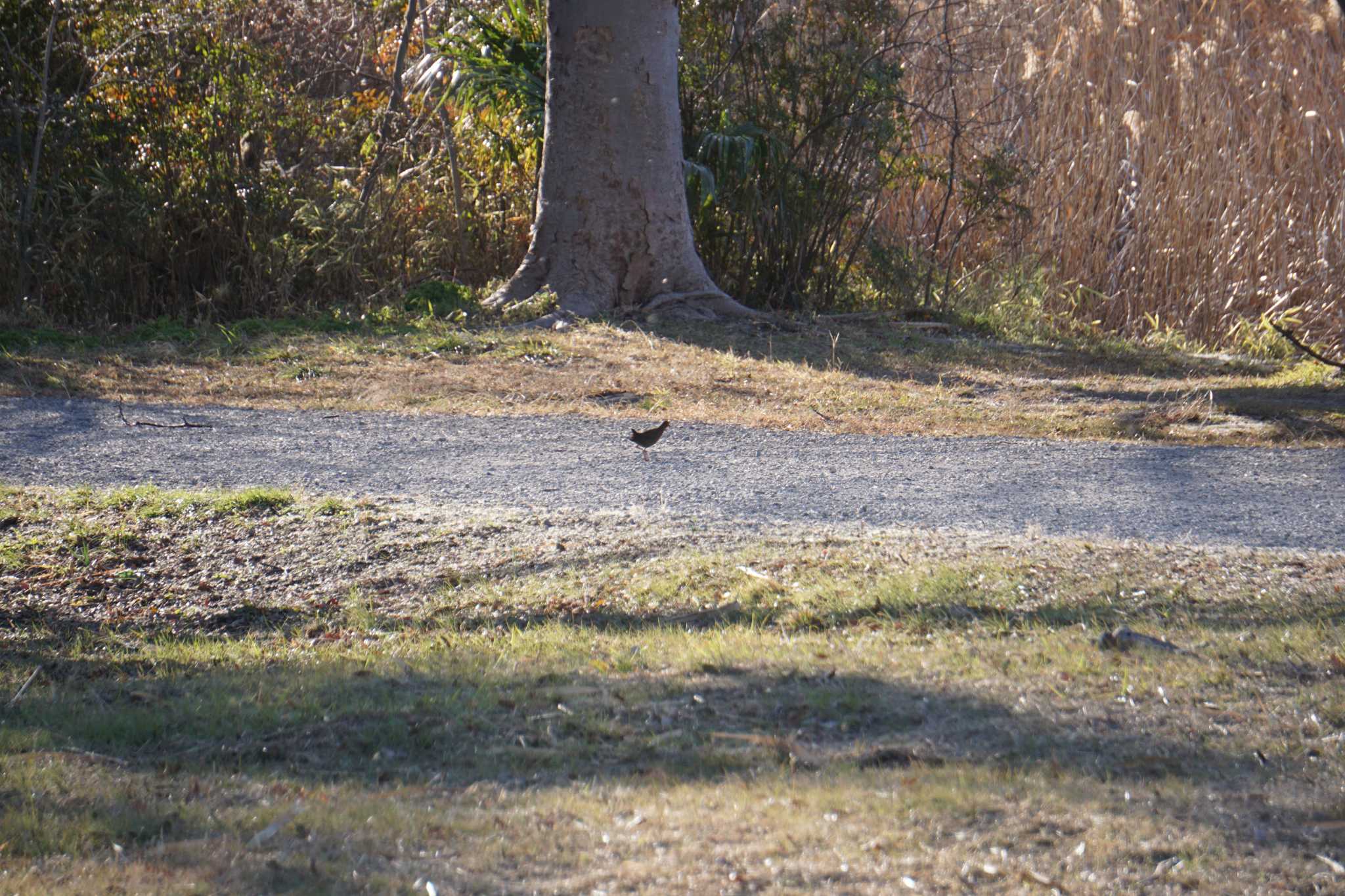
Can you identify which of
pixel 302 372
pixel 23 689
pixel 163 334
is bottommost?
pixel 23 689

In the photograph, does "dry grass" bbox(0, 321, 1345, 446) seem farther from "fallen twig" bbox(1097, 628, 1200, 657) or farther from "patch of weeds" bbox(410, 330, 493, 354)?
"fallen twig" bbox(1097, 628, 1200, 657)

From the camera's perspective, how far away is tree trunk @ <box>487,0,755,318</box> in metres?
8.59

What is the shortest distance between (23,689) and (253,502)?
142cm

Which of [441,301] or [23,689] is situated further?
[441,301]

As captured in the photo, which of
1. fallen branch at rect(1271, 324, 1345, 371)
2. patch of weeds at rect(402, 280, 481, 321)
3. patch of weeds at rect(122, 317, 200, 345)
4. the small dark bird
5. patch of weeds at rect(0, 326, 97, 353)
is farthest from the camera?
patch of weeds at rect(402, 280, 481, 321)

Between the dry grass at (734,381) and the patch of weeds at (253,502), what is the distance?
1860mm

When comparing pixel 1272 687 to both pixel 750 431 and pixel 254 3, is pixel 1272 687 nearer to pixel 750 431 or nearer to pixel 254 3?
pixel 750 431

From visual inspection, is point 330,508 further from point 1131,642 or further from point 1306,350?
point 1306,350

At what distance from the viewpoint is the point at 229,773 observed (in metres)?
2.64

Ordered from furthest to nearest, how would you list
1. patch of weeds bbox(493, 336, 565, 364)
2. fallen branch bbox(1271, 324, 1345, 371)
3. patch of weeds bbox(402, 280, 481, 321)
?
patch of weeds bbox(402, 280, 481, 321) → patch of weeds bbox(493, 336, 565, 364) → fallen branch bbox(1271, 324, 1345, 371)

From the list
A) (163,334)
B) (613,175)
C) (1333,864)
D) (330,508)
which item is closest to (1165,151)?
(613,175)

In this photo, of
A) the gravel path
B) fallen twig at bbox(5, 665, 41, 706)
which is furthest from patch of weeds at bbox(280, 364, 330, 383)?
fallen twig at bbox(5, 665, 41, 706)

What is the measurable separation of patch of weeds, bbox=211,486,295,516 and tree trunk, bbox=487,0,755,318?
4237mm

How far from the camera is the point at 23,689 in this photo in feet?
10.6
